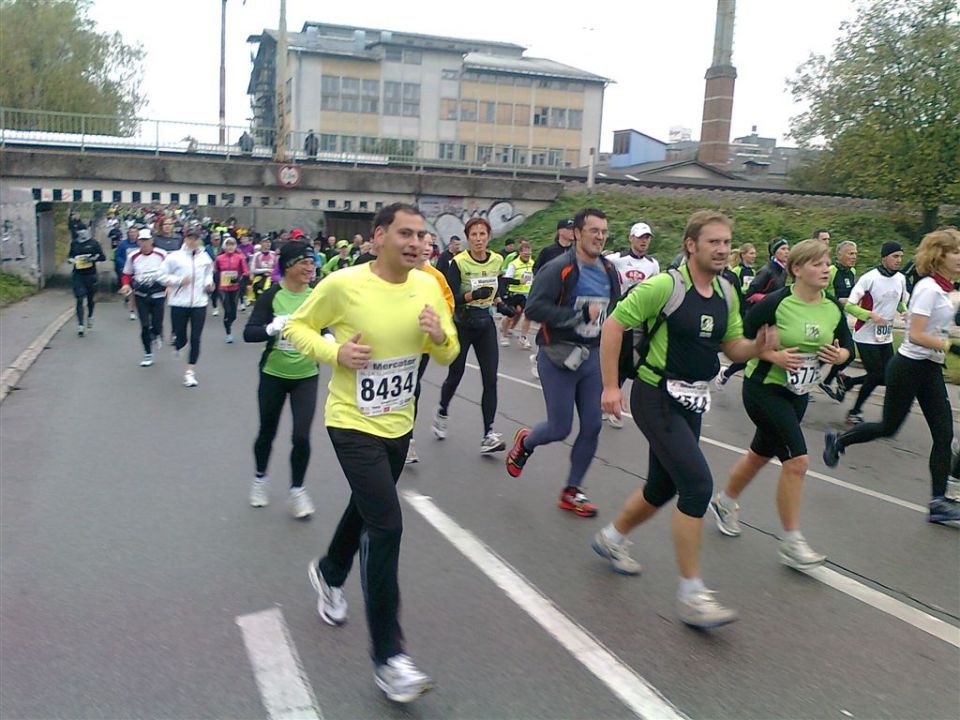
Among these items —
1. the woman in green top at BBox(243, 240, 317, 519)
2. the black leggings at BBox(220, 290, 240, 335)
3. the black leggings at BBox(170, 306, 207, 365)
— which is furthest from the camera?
the black leggings at BBox(220, 290, 240, 335)

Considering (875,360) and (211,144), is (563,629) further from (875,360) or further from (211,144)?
(211,144)

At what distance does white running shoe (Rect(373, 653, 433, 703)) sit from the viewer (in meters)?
3.41

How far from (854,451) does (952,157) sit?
30.1 meters

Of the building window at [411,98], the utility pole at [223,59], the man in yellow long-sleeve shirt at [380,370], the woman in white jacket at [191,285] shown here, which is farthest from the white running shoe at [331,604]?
the building window at [411,98]

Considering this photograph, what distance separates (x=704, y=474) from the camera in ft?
14.0

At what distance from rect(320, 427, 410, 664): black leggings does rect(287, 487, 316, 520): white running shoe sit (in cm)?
214

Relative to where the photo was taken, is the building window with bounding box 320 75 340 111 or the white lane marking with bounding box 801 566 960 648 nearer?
the white lane marking with bounding box 801 566 960 648

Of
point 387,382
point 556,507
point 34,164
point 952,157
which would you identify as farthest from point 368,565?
point 952,157

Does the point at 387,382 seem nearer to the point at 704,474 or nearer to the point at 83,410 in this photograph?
the point at 704,474

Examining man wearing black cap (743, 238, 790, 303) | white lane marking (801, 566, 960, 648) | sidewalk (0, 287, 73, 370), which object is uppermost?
man wearing black cap (743, 238, 790, 303)

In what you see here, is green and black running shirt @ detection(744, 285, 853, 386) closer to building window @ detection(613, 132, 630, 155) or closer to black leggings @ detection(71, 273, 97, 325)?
black leggings @ detection(71, 273, 97, 325)

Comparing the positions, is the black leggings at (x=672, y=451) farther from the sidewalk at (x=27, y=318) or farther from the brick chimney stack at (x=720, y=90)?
the brick chimney stack at (x=720, y=90)

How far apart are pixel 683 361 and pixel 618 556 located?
4.14ft

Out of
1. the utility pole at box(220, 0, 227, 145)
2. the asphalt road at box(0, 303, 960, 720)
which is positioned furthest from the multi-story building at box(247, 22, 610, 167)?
the asphalt road at box(0, 303, 960, 720)
